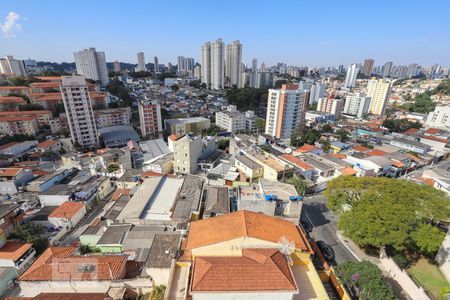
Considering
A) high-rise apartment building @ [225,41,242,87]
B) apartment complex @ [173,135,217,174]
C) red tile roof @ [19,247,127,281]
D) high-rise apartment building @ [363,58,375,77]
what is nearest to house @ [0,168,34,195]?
red tile roof @ [19,247,127,281]

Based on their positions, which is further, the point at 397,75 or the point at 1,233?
the point at 397,75

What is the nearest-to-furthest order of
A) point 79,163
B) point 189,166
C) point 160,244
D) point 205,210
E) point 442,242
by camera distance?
1. point 160,244
2. point 442,242
3. point 205,210
4. point 189,166
5. point 79,163

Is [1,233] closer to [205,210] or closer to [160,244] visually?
[160,244]

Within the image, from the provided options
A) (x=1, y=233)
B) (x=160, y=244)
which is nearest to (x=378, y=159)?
(x=160, y=244)

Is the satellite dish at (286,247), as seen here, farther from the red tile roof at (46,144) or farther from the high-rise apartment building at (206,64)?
the high-rise apartment building at (206,64)

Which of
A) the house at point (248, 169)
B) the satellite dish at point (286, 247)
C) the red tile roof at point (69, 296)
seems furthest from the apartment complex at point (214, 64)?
the red tile roof at point (69, 296)

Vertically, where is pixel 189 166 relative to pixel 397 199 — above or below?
below

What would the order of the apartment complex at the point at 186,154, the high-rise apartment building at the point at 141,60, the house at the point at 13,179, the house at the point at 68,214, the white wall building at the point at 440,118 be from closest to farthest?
the house at the point at 68,214
the house at the point at 13,179
the apartment complex at the point at 186,154
the white wall building at the point at 440,118
the high-rise apartment building at the point at 141,60
